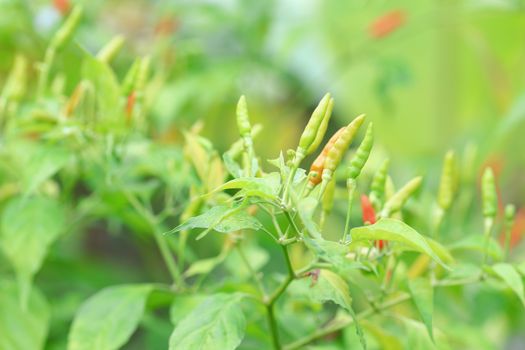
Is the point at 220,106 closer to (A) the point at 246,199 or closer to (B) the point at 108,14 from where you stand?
(B) the point at 108,14

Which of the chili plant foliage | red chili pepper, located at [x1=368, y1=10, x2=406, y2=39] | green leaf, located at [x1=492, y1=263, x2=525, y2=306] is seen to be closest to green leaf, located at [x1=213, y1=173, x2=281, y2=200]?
the chili plant foliage

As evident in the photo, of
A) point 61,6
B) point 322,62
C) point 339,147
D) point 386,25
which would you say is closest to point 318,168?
point 339,147

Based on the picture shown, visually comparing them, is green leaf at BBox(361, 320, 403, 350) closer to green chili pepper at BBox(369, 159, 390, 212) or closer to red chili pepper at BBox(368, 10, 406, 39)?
green chili pepper at BBox(369, 159, 390, 212)

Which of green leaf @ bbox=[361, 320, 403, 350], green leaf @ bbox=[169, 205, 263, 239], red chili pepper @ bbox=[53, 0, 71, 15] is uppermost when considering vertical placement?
red chili pepper @ bbox=[53, 0, 71, 15]

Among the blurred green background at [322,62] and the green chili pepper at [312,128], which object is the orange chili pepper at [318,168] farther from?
the blurred green background at [322,62]

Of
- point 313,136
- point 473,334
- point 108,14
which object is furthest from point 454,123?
point 313,136

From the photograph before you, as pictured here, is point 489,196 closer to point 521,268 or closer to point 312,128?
point 521,268

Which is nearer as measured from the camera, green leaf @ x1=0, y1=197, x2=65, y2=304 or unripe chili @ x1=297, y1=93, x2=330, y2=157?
unripe chili @ x1=297, y1=93, x2=330, y2=157
